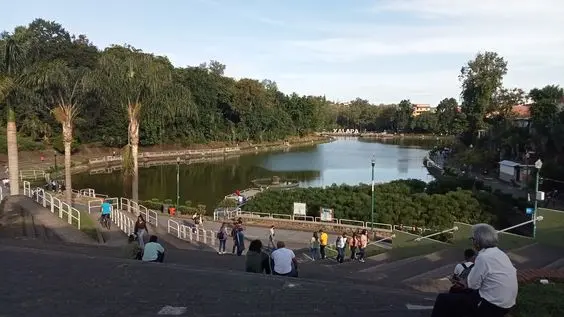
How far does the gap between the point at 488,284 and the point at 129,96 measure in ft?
67.5

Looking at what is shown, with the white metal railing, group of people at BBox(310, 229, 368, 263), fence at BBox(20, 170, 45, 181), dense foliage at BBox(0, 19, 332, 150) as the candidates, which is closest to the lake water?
fence at BBox(20, 170, 45, 181)

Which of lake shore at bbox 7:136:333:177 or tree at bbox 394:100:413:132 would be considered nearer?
lake shore at bbox 7:136:333:177

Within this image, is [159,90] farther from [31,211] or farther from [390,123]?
[390,123]

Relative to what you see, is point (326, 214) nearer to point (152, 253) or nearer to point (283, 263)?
point (152, 253)

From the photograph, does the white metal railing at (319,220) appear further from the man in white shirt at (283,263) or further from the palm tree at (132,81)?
the man in white shirt at (283,263)

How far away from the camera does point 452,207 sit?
26.7m

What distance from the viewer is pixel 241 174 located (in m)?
Result: 64.1

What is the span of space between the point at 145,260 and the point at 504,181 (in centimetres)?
4536

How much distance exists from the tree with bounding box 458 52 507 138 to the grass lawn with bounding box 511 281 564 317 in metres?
58.7

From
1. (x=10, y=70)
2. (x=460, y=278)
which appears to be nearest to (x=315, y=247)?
(x=460, y=278)

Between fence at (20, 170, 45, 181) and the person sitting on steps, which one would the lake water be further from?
the person sitting on steps

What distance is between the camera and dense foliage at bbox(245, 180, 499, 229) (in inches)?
1048

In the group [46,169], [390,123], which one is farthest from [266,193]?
[390,123]

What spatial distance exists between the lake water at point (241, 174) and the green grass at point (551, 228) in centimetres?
2616
